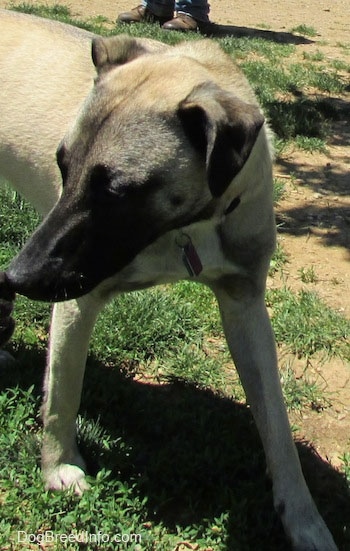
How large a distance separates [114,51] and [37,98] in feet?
2.26

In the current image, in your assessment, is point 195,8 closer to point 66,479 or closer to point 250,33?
point 250,33

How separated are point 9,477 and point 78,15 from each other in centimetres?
829

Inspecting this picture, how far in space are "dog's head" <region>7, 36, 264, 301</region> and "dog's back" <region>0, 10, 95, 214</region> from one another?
0.74 metres

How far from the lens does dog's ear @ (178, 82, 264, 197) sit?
242 cm

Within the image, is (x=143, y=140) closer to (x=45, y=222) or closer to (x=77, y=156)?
(x=77, y=156)

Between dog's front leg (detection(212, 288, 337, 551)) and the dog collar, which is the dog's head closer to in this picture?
the dog collar

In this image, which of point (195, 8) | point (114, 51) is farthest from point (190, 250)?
point (195, 8)

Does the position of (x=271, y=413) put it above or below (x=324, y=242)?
above

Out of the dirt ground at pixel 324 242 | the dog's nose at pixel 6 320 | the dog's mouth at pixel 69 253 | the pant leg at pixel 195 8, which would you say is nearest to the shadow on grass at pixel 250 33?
the pant leg at pixel 195 8

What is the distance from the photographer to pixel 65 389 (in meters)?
3.14

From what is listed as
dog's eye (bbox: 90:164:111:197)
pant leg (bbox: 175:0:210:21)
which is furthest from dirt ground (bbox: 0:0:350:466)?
dog's eye (bbox: 90:164:111:197)

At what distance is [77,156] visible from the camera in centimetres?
252

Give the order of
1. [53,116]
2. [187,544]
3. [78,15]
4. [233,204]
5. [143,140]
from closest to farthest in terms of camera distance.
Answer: [143,140]
[233,204]
[187,544]
[53,116]
[78,15]

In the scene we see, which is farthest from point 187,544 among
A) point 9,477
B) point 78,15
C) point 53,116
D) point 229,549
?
point 78,15
